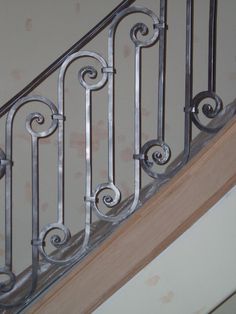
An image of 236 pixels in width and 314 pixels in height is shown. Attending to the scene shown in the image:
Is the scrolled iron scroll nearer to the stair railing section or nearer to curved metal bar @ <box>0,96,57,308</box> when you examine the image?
the stair railing section

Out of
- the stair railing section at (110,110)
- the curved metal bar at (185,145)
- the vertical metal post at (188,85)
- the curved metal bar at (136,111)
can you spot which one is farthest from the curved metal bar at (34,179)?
the vertical metal post at (188,85)

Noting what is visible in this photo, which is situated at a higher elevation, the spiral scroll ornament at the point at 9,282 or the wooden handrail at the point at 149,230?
the wooden handrail at the point at 149,230

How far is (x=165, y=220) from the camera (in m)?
1.08

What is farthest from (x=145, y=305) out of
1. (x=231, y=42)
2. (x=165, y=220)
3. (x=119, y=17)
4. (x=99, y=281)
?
(x=231, y=42)

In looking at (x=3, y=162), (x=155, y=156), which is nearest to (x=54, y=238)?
(x=3, y=162)

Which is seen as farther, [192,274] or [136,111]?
[136,111]

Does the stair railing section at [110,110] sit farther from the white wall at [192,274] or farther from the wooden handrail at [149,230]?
the white wall at [192,274]

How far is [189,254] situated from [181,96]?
4.30ft

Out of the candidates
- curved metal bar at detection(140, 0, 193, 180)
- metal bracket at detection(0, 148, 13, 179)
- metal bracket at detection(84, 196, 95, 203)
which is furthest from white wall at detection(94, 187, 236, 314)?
metal bracket at detection(0, 148, 13, 179)

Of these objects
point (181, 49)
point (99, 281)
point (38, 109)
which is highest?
point (181, 49)

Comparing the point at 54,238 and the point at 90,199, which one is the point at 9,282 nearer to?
the point at 54,238

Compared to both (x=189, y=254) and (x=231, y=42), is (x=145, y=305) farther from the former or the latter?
(x=231, y=42)

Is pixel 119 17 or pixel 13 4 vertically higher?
pixel 119 17

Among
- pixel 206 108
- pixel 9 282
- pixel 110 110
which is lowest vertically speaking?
pixel 9 282
